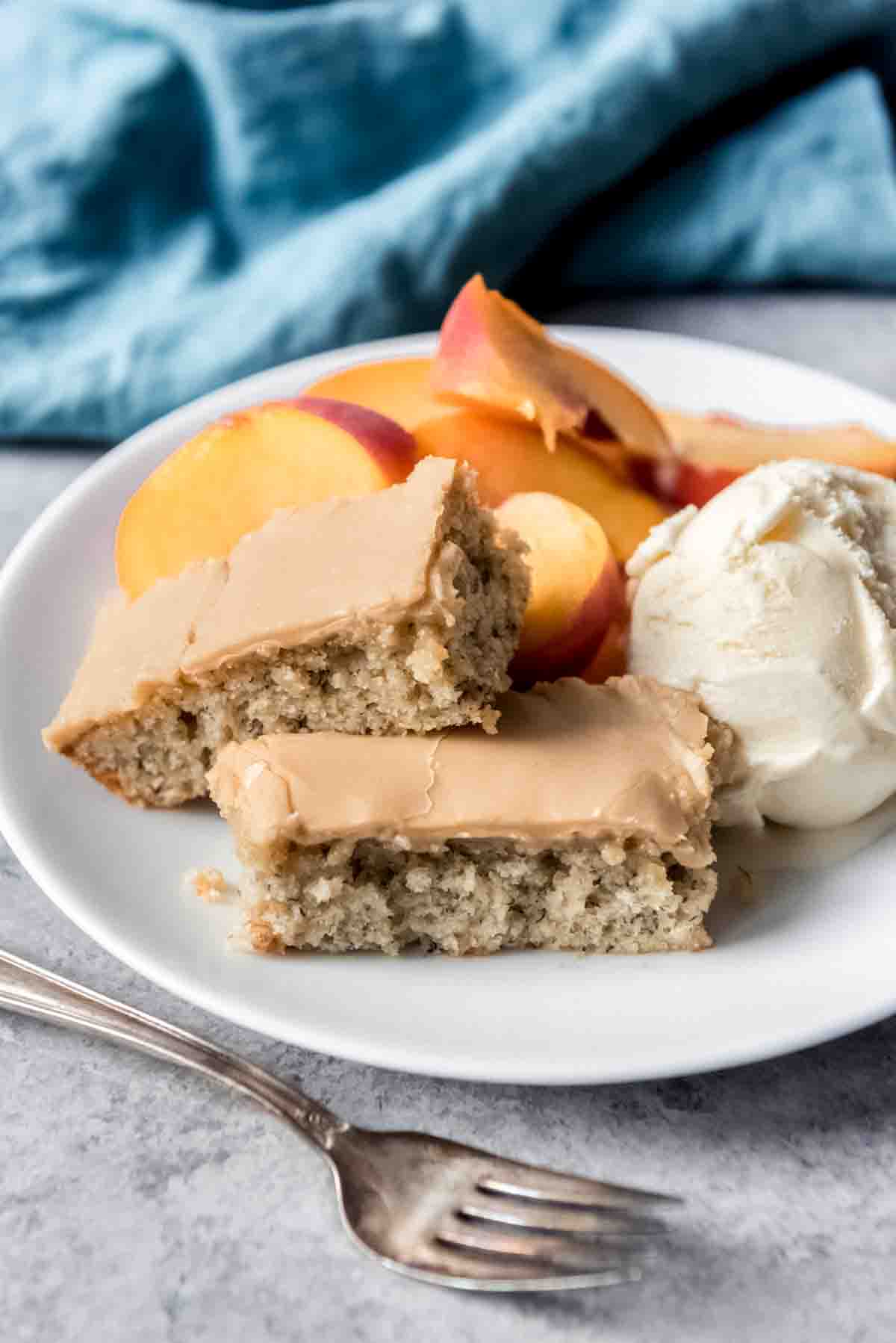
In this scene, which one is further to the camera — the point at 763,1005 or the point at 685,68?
the point at 685,68

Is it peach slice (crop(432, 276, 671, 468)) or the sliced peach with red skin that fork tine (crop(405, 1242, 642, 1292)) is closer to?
the sliced peach with red skin

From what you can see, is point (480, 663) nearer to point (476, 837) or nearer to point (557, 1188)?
point (476, 837)

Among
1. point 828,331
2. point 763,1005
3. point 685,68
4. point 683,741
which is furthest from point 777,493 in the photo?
point 685,68

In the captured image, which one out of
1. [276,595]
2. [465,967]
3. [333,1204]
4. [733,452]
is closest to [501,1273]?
[333,1204]

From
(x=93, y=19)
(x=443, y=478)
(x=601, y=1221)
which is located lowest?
(x=601, y=1221)

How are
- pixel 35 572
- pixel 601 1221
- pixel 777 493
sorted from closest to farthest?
pixel 601 1221 < pixel 777 493 < pixel 35 572

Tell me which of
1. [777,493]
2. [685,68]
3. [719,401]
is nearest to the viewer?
[777,493]

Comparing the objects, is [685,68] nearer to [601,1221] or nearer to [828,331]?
[828,331]

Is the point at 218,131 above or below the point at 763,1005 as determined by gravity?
above
